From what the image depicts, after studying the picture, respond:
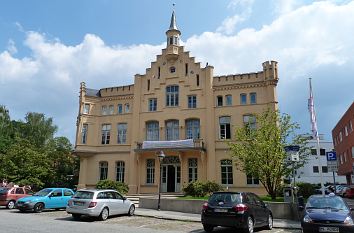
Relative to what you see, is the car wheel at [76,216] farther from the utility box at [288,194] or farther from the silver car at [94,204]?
the utility box at [288,194]

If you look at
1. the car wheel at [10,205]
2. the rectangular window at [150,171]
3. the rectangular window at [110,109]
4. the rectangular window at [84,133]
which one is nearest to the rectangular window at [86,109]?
the rectangular window at [84,133]

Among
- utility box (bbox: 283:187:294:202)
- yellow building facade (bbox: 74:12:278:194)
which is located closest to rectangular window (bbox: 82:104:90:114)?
yellow building facade (bbox: 74:12:278:194)

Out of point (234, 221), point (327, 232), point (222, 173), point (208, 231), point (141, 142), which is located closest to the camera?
point (327, 232)

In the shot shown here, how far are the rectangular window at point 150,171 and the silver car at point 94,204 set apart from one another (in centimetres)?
1604

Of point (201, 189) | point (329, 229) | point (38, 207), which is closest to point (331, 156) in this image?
point (329, 229)

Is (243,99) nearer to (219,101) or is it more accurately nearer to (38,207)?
(219,101)

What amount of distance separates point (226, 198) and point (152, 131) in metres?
23.2

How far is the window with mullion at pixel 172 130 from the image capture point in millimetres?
33781

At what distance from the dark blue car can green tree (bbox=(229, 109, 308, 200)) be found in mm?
11692

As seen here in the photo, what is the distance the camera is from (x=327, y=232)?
412 inches

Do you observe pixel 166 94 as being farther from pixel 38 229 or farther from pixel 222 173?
pixel 38 229

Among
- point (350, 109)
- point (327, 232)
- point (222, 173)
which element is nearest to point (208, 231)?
point (327, 232)

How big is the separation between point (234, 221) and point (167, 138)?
22.8m

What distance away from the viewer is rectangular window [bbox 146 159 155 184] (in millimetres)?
33438
